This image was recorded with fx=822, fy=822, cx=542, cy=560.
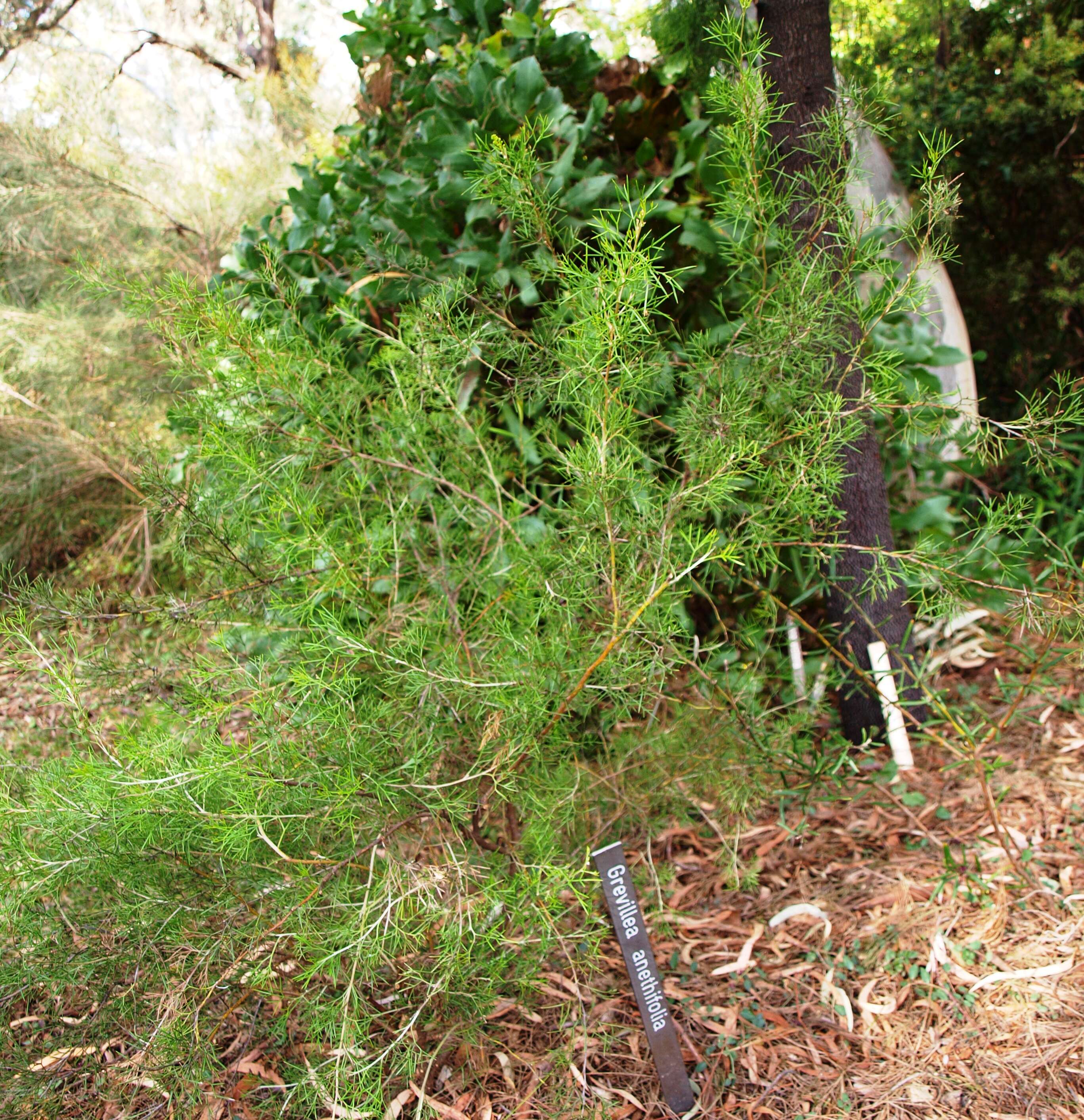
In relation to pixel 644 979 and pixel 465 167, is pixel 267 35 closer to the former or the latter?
pixel 465 167

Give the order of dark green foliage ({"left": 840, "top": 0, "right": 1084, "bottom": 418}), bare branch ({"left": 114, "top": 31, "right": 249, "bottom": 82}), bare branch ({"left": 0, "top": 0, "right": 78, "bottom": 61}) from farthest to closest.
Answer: bare branch ({"left": 114, "top": 31, "right": 249, "bottom": 82}) → bare branch ({"left": 0, "top": 0, "right": 78, "bottom": 61}) → dark green foliage ({"left": 840, "top": 0, "right": 1084, "bottom": 418})

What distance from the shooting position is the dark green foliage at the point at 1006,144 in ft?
10.2

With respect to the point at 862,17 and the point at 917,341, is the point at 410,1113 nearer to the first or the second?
the point at 917,341

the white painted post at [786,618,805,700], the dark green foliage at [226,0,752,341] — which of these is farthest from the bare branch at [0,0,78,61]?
the white painted post at [786,618,805,700]

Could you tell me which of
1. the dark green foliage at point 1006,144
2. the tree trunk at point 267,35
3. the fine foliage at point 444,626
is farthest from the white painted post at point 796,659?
the tree trunk at point 267,35

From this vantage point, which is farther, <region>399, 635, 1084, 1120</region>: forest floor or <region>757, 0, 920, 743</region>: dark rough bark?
<region>757, 0, 920, 743</region>: dark rough bark

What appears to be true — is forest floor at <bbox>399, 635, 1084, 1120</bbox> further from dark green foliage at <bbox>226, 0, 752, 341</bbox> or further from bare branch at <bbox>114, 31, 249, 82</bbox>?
bare branch at <bbox>114, 31, 249, 82</bbox>

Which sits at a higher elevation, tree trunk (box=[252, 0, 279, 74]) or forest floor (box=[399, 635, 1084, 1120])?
tree trunk (box=[252, 0, 279, 74])

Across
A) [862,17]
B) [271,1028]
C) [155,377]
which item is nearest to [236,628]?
[271,1028]

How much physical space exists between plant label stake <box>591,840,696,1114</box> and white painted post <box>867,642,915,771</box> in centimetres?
79

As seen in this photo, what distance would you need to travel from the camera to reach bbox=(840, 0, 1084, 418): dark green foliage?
312 centimetres

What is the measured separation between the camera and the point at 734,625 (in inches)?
80.1

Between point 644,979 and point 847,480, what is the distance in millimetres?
1217

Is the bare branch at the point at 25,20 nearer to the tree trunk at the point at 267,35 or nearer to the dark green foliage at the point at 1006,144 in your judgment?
the tree trunk at the point at 267,35
